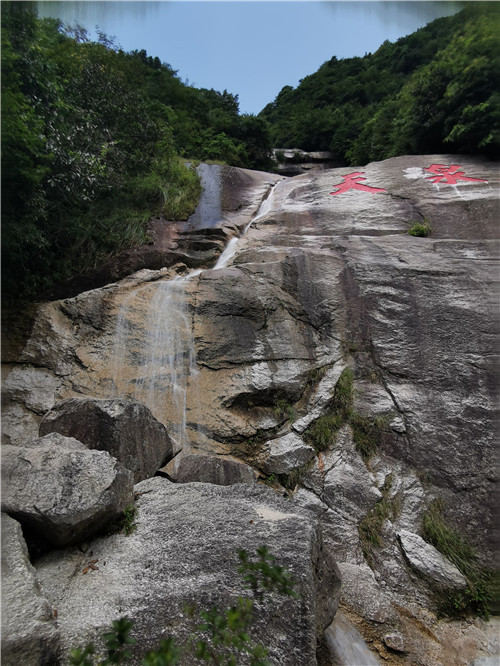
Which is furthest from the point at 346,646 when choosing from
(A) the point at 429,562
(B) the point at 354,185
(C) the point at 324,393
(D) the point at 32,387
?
(B) the point at 354,185

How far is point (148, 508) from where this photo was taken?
346 cm

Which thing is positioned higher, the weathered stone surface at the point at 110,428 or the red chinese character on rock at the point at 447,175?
the red chinese character on rock at the point at 447,175

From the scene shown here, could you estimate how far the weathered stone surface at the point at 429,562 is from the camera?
14.3 ft

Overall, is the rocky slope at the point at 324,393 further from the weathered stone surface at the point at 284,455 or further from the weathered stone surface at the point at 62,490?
the weathered stone surface at the point at 62,490

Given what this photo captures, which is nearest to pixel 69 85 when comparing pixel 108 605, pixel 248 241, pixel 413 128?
pixel 248 241

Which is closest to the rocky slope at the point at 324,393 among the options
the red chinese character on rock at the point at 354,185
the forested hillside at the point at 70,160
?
the forested hillside at the point at 70,160

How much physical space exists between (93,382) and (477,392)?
605cm

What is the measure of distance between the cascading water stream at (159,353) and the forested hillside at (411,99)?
6.45 metres

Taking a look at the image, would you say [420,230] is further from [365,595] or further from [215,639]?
[215,639]

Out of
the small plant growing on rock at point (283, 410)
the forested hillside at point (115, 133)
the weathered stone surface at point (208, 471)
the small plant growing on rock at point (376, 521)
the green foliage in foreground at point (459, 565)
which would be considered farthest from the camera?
the small plant growing on rock at point (283, 410)

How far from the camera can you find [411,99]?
41.5ft

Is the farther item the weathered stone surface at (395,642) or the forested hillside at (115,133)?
the forested hillside at (115,133)

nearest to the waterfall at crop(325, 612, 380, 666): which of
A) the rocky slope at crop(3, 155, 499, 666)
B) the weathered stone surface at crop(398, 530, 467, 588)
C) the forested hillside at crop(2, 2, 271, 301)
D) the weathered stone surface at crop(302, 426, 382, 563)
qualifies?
the rocky slope at crop(3, 155, 499, 666)

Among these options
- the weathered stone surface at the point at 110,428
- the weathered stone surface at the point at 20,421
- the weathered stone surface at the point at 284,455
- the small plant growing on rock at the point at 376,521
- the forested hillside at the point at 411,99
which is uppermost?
the forested hillside at the point at 411,99
